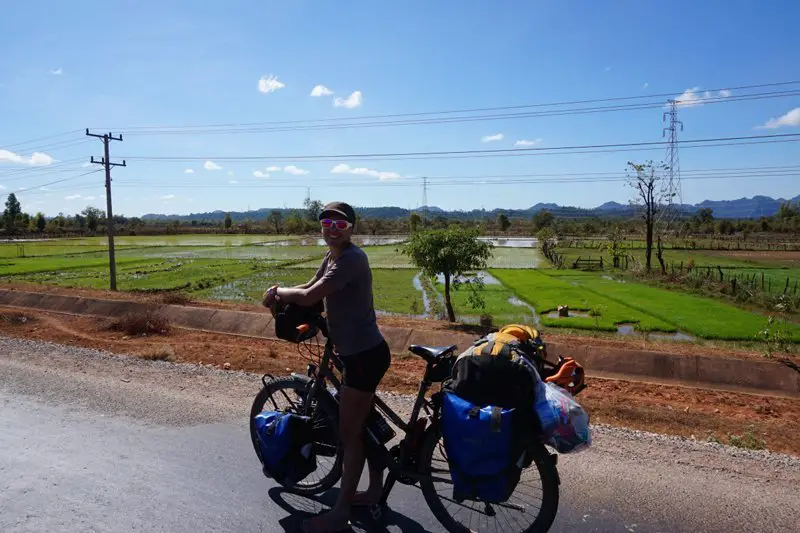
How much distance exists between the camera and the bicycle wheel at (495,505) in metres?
3.04

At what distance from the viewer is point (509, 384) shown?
2.87 meters

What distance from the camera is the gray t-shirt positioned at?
3.22 metres

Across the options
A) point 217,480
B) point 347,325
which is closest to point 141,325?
point 217,480

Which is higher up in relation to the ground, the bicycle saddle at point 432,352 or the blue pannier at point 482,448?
the bicycle saddle at point 432,352

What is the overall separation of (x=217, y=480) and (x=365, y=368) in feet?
5.46

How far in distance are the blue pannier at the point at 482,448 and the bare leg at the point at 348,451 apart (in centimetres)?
59

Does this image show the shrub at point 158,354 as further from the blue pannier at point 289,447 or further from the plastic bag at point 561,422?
the plastic bag at point 561,422

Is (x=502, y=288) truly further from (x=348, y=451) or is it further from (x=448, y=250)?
(x=348, y=451)

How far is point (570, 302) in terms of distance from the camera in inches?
785

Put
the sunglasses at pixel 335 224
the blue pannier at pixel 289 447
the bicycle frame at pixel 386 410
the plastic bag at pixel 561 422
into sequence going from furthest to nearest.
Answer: the blue pannier at pixel 289 447, the bicycle frame at pixel 386 410, the sunglasses at pixel 335 224, the plastic bag at pixel 561 422

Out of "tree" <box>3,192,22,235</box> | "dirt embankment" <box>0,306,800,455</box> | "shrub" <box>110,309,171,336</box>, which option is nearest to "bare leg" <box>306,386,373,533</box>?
"dirt embankment" <box>0,306,800,455</box>

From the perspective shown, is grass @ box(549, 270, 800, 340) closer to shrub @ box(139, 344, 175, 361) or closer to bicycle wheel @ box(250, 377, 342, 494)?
shrub @ box(139, 344, 175, 361)

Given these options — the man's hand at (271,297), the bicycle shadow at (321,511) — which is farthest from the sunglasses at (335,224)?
the bicycle shadow at (321,511)

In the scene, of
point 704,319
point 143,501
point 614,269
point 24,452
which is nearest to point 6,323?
point 24,452
